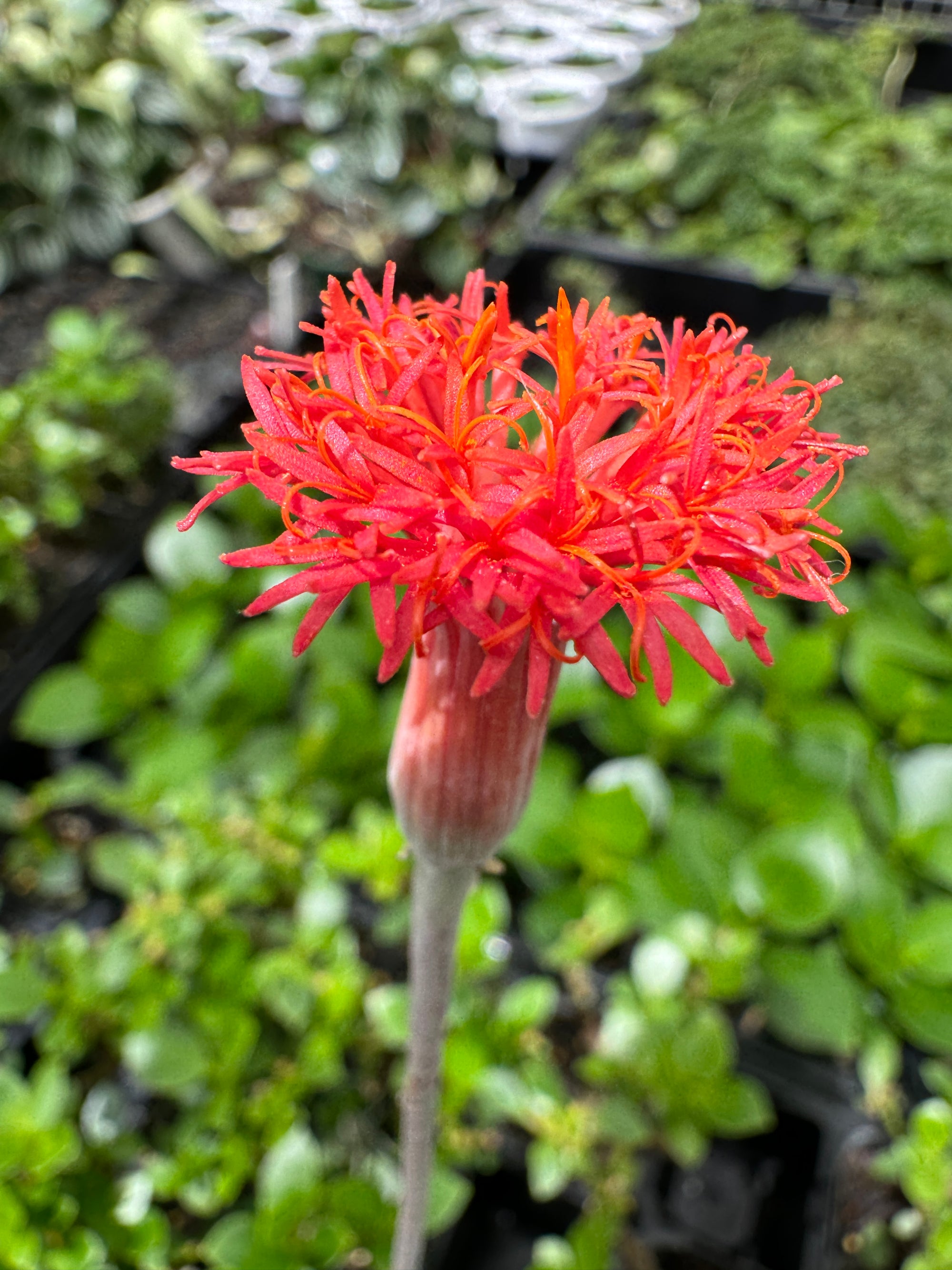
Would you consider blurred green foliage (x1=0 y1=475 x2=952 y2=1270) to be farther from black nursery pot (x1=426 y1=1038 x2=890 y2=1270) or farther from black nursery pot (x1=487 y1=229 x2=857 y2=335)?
black nursery pot (x1=487 y1=229 x2=857 y2=335)

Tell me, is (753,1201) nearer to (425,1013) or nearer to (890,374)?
(425,1013)

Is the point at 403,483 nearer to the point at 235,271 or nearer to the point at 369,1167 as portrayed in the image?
the point at 369,1167

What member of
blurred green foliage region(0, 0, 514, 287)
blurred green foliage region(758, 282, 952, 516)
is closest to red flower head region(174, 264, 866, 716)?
blurred green foliage region(758, 282, 952, 516)

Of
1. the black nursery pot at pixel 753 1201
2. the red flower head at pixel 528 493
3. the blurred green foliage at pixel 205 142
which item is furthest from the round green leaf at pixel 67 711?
the blurred green foliage at pixel 205 142

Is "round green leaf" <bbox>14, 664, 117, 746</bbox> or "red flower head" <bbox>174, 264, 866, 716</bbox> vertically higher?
"red flower head" <bbox>174, 264, 866, 716</bbox>

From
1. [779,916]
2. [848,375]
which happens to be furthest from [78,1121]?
[848,375]

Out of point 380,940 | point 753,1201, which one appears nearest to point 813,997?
point 753,1201
